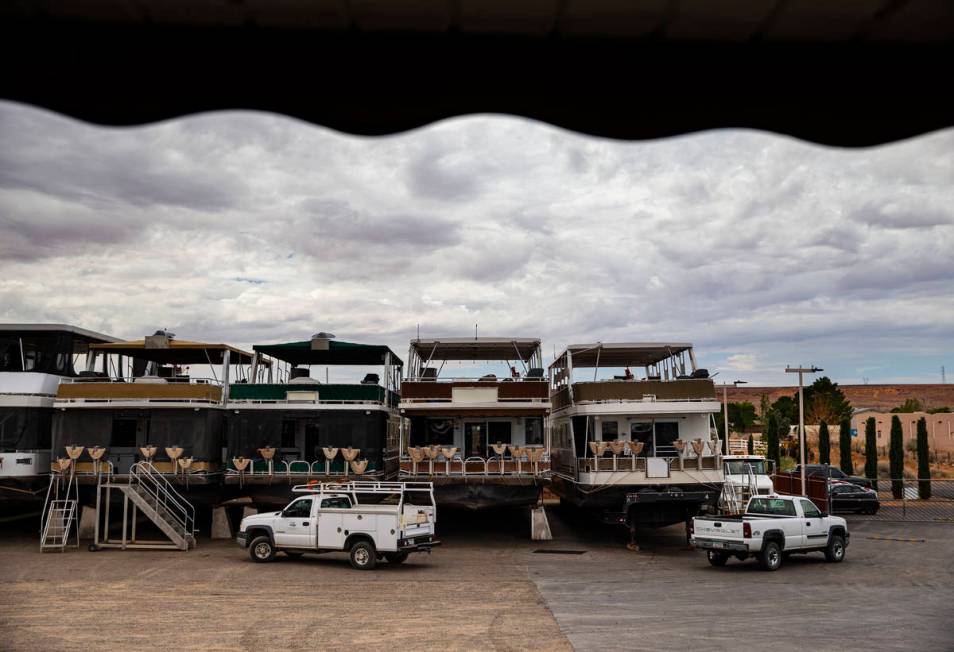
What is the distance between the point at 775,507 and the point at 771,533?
1221 mm

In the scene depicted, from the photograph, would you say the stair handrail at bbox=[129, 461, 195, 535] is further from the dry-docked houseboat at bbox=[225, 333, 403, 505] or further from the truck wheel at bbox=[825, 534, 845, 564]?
the truck wheel at bbox=[825, 534, 845, 564]

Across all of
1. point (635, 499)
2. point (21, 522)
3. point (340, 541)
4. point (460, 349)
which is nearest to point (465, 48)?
point (340, 541)

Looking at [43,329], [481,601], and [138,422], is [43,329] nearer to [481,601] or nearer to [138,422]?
[138,422]

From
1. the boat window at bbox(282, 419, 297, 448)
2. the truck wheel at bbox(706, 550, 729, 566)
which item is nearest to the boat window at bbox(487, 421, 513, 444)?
the boat window at bbox(282, 419, 297, 448)

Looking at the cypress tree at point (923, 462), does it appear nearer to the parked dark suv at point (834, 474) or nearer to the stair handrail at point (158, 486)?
the parked dark suv at point (834, 474)

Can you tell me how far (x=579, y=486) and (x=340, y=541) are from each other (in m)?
8.85

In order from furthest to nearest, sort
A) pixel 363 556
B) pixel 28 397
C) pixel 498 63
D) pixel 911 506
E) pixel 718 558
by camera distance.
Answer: pixel 911 506 < pixel 28 397 < pixel 718 558 < pixel 363 556 < pixel 498 63

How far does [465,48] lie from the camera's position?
302 centimetres

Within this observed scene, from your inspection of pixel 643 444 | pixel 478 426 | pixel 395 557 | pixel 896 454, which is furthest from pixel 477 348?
pixel 896 454

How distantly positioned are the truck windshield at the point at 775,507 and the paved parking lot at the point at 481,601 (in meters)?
1.46

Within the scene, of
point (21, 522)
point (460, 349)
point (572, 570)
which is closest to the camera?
point (572, 570)

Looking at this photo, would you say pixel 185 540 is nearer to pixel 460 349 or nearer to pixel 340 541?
pixel 340 541

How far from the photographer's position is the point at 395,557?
21062 millimetres

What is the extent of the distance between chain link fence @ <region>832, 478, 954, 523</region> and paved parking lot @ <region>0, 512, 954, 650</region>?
375 inches
